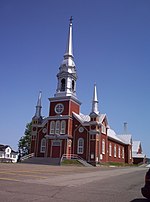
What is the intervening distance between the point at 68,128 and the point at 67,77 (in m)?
10.7

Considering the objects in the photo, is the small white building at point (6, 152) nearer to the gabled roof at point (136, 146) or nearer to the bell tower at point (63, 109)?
the gabled roof at point (136, 146)

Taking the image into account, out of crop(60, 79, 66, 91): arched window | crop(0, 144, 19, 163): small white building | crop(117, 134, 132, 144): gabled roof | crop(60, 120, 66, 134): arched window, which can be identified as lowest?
crop(0, 144, 19, 163): small white building

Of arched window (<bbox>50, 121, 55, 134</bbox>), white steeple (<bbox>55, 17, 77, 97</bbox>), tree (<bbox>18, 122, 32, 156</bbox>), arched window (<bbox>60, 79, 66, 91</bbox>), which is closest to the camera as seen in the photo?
arched window (<bbox>50, 121, 55, 134</bbox>)

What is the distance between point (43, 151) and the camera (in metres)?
47.6

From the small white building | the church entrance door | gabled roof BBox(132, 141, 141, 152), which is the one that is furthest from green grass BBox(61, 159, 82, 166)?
the small white building

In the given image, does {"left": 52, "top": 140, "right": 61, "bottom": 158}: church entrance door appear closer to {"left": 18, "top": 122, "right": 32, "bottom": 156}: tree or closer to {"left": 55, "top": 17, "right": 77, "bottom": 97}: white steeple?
{"left": 55, "top": 17, "right": 77, "bottom": 97}: white steeple

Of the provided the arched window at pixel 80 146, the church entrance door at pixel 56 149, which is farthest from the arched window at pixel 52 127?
the arched window at pixel 80 146

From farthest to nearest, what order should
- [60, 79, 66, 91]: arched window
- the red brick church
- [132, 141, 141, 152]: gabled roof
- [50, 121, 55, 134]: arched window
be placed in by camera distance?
1. [132, 141, 141, 152]: gabled roof
2. [60, 79, 66, 91]: arched window
3. [50, 121, 55, 134]: arched window
4. the red brick church

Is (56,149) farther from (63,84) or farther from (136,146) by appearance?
(136,146)

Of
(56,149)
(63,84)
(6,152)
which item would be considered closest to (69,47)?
(63,84)

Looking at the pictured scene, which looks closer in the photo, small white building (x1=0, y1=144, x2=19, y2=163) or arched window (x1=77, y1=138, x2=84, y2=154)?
arched window (x1=77, y1=138, x2=84, y2=154)

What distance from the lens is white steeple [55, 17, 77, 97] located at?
160 feet

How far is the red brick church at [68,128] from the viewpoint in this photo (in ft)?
146

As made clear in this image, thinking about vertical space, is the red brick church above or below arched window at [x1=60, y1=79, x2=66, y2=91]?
below
